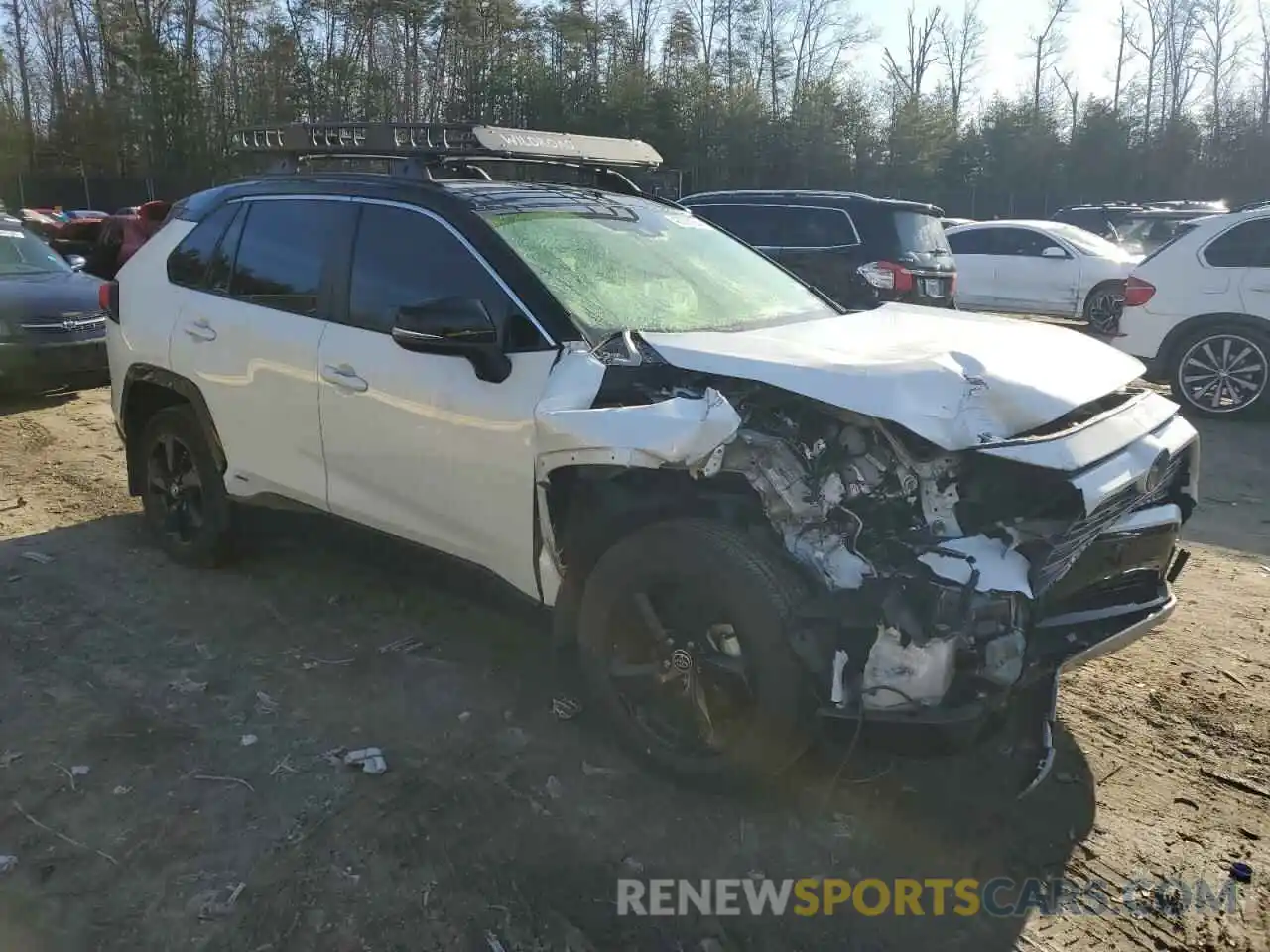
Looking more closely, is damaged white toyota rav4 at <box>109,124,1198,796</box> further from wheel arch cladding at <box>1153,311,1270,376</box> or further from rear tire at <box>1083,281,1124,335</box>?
rear tire at <box>1083,281,1124,335</box>

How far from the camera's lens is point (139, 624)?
4441mm

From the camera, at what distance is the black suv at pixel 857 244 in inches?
381

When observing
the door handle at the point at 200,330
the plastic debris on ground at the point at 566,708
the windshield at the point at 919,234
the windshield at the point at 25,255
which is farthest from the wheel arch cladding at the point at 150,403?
the windshield at the point at 919,234

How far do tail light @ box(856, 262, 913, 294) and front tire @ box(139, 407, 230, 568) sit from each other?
669 centimetres

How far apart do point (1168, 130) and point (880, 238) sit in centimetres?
4142

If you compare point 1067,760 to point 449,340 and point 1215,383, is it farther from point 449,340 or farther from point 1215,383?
point 1215,383

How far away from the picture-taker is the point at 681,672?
309 cm

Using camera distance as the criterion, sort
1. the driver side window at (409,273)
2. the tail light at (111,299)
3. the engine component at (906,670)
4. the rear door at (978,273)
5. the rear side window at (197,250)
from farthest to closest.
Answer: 1. the rear door at (978,273)
2. the tail light at (111,299)
3. the rear side window at (197,250)
4. the driver side window at (409,273)
5. the engine component at (906,670)

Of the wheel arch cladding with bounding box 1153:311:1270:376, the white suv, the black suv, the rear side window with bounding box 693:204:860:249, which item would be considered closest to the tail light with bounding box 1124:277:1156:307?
the white suv

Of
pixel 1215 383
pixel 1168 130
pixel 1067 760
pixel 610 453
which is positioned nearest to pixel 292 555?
pixel 610 453

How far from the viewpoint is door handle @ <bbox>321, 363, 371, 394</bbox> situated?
3.87 meters

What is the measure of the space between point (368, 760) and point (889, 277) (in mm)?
7637

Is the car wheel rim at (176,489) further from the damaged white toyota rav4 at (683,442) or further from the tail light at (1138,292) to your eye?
the tail light at (1138,292)

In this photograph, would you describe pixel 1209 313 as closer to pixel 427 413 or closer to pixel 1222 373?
pixel 1222 373
